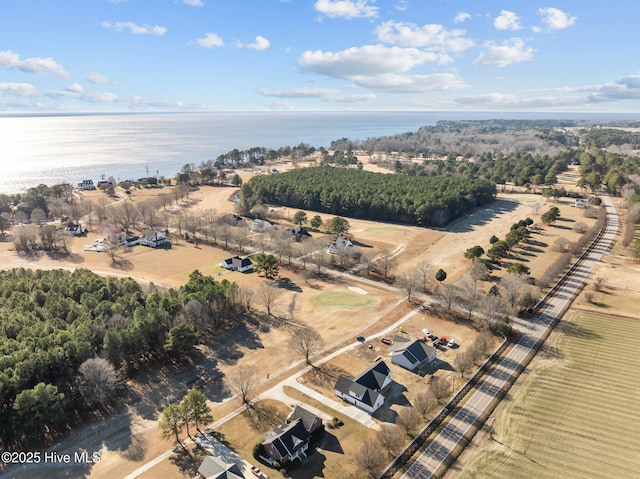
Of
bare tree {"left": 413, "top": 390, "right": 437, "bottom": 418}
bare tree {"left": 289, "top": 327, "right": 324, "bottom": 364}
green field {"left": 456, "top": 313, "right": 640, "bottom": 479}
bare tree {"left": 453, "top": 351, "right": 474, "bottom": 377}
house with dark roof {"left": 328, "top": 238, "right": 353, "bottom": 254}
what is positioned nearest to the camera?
green field {"left": 456, "top": 313, "right": 640, "bottom": 479}

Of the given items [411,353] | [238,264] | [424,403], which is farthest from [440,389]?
[238,264]

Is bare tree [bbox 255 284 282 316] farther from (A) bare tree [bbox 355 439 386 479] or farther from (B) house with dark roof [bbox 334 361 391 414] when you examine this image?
(A) bare tree [bbox 355 439 386 479]

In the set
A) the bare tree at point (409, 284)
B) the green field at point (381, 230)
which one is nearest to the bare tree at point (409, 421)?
the bare tree at point (409, 284)

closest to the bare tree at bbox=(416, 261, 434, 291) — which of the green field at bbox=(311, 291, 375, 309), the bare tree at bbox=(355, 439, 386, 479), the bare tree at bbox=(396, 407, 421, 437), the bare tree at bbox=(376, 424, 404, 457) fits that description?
the green field at bbox=(311, 291, 375, 309)

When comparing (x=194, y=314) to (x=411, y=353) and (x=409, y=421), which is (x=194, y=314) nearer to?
(x=411, y=353)

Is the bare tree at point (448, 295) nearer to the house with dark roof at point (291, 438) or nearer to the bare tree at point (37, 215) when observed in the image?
the house with dark roof at point (291, 438)
